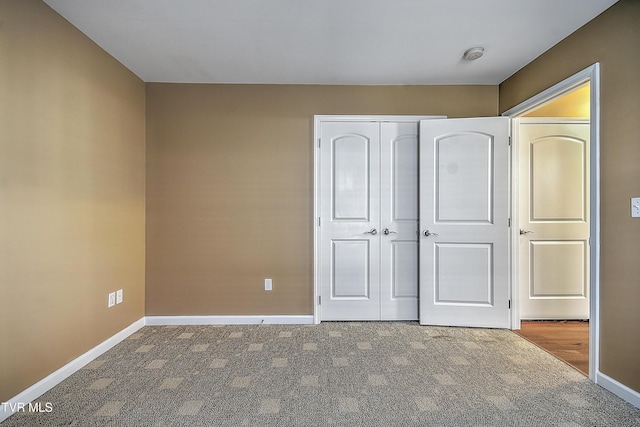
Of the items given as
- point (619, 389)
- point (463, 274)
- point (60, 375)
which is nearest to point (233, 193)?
point (60, 375)

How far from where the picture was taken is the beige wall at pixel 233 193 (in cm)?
333

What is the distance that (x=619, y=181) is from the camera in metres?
2.06

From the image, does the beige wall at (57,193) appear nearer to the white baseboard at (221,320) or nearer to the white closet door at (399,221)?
the white baseboard at (221,320)

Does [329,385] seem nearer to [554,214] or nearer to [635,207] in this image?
[635,207]

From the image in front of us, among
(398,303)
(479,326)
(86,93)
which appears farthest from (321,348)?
(86,93)

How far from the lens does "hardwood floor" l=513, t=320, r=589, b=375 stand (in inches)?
102

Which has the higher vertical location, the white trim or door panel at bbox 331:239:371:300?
door panel at bbox 331:239:371:300

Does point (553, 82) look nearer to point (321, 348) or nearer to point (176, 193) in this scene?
point (321, 348)

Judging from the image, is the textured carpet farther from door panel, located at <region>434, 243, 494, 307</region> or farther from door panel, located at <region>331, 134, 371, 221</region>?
door panel, located at <region>331, 134, 371, 221</region>

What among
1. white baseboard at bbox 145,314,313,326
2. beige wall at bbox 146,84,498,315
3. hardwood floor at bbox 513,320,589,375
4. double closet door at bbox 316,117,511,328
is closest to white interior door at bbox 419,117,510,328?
double closet door at bbox 316,117,511,328

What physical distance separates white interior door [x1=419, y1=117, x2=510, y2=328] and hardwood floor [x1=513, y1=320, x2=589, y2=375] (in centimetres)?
30

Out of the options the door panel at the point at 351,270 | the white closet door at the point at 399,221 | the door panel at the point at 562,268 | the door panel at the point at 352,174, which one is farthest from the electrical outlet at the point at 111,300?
the door panel at the point at 562,268

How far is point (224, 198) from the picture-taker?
3346 mm

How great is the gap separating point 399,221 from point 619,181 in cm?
172
